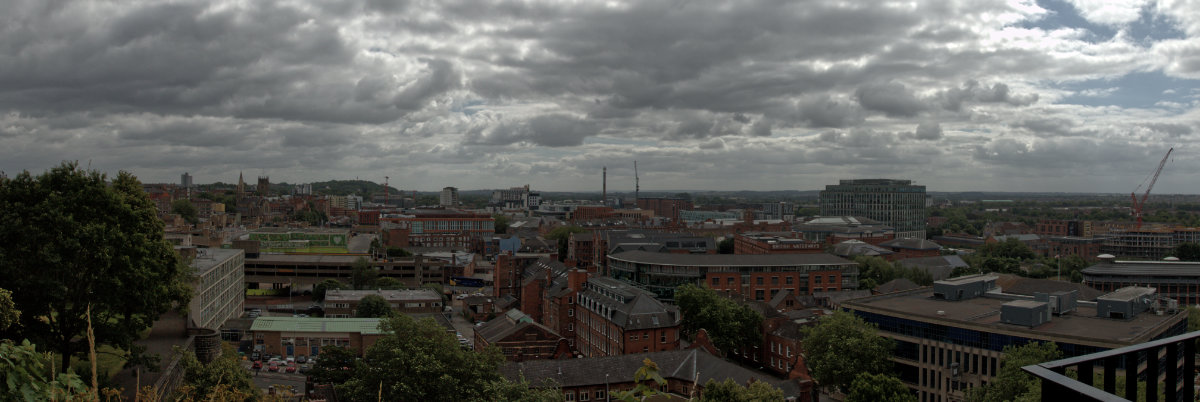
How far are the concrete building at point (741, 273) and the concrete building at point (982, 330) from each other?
22.9 metres

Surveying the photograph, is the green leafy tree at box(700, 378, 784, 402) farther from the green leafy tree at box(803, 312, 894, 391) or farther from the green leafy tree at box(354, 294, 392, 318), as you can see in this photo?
the green leafy tree at box(354, 294, 392, 318)

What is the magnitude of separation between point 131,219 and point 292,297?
203 feet

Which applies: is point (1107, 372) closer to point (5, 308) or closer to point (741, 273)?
point (5, 308)

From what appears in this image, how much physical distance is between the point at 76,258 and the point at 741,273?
54524 mm

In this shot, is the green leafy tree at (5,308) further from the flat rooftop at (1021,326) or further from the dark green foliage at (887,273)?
the dark green foliage at (887,273)

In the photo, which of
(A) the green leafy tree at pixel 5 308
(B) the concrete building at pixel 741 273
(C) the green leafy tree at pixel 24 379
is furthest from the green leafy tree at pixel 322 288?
(C) the green leafy tree at pixel 24 379

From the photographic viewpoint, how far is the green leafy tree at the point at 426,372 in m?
30.0

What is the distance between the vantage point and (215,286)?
52.3 m

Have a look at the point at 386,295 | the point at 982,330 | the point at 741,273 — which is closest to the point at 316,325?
the point at 386,295

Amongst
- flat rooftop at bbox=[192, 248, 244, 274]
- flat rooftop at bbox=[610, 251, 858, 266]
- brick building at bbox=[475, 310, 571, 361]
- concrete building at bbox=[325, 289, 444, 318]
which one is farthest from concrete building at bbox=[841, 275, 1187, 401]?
flat rooftop at bbox=[192, 248, 244, 274]

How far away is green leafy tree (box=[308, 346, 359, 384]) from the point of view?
125 ft

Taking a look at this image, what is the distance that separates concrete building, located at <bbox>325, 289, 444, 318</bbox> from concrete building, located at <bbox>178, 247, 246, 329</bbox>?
750 centimetres

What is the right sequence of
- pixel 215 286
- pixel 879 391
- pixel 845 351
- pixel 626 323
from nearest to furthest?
1. pixel 879 391
2. pixel 845 351
3. pixel 626 323
4. pixel 215 286

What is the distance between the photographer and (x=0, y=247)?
73.3 feet
